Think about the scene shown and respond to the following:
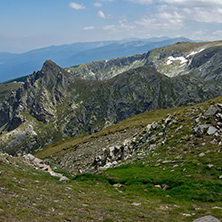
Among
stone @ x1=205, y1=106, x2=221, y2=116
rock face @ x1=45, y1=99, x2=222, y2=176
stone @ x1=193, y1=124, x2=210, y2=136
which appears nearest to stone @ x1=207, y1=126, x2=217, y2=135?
rock face @ x1=45, y1=99, x2=222, y2=176

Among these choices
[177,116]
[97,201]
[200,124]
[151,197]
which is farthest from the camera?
[177,116]

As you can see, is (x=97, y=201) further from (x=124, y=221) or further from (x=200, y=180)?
(x=200, y=180)

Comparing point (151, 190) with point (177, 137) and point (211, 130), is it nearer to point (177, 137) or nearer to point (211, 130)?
point (177, 137)

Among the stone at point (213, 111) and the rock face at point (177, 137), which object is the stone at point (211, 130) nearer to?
the rock face at point (177, 137)

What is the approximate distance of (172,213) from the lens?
544 inches

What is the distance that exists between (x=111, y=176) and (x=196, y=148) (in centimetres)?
1375

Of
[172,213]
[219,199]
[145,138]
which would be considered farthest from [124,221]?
[145,138]

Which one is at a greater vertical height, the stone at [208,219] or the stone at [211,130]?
the stone at [211,130]

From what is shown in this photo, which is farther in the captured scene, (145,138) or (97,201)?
(145,138)

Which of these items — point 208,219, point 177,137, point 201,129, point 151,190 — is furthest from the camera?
point 177,137

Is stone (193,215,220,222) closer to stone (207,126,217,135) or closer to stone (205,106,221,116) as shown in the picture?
stone (207,126,217,135)

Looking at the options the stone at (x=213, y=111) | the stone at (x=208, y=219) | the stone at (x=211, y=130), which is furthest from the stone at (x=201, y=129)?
the stone at (x=208, y=219)

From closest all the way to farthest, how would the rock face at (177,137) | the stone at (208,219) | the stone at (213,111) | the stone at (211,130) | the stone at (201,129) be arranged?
1. the stone at (208,219)
2. the rock face at (177,137)
3. the stone at (211,130)
4. the stone at (201,129)
5. the stone at (213,111)

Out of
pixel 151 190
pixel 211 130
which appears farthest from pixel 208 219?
pixel 211 130
